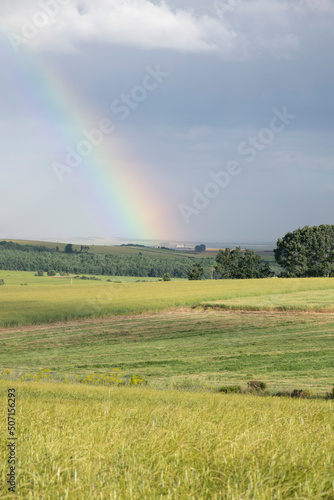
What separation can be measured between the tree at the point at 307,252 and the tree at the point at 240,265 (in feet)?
17.4

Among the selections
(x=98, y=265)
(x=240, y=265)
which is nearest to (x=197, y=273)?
(x=240, y=265)

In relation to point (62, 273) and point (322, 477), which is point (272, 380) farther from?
point (62, 273)

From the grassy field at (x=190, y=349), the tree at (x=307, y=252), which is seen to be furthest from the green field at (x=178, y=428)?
the tree at (x=307, y=252)

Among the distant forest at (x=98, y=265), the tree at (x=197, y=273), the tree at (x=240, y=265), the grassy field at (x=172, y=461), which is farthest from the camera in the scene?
the distant forest at (x=98, y=265)

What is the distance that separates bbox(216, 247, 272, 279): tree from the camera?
381 ft

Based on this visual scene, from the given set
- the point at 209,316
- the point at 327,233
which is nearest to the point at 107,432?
the point at 209,316

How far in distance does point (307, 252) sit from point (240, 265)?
16.3 metres

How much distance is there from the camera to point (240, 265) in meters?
118

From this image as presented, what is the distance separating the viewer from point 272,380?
58.7 ft

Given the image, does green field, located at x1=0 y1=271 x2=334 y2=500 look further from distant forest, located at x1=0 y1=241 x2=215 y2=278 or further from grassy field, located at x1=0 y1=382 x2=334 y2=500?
distant forest, located at x1=0 y1=241 x2=215 y2=278

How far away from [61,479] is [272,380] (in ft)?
54.1

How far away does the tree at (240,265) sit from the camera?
11619 centimetres

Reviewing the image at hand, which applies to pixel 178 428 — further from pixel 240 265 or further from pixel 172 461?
pixel 240 265

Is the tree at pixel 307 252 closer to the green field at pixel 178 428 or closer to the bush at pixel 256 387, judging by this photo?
the green field at pixel 178 428
